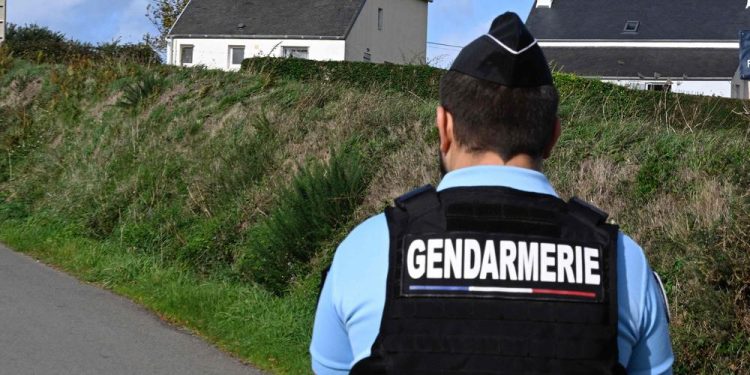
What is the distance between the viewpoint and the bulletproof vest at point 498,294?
2.21 meters

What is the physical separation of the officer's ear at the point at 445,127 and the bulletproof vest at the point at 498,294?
6.0 inches

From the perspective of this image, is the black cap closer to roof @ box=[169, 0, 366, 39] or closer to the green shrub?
the green shrub

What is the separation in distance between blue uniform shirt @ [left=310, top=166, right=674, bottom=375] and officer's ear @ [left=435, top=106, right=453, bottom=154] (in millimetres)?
87

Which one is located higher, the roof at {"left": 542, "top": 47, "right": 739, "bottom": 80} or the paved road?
the roof at {"left": 542, "top": 47, "right": 739, "bottom": 80}

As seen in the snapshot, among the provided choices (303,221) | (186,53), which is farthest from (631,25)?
(303,221)

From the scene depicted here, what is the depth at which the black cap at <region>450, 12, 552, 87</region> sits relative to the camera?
90.6 inches

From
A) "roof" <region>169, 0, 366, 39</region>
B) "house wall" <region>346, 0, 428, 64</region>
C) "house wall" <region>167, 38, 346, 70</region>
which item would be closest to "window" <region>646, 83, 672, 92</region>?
"house wall" <region>346, 0, 428, 64</region>

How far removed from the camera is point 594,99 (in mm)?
11578

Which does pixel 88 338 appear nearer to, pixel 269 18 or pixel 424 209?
pixel 424 209

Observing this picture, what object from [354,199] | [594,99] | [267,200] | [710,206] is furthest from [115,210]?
[710,206]

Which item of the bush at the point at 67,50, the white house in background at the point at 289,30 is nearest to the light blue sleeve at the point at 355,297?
the bush at the point at 67,50

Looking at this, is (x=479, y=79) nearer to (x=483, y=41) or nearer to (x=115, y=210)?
(x=483, y=41)

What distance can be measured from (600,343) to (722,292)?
447cm

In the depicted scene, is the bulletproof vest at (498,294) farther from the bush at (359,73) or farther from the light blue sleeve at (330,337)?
the bush at (359,73)
